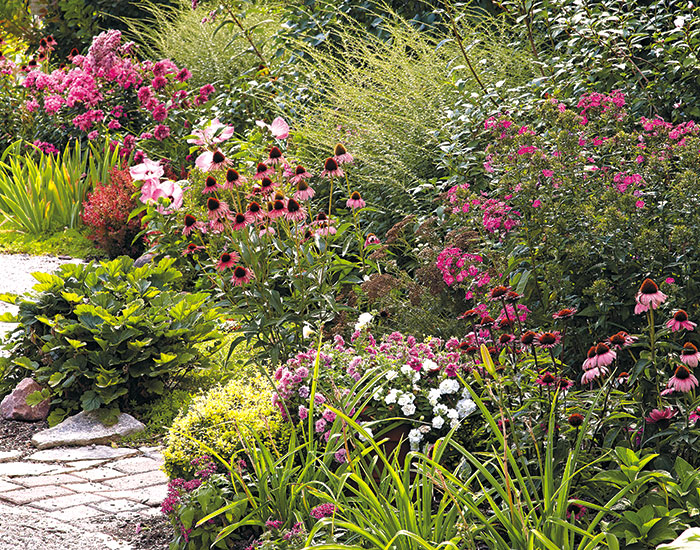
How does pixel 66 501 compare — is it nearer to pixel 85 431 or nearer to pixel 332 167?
pixel 85 431

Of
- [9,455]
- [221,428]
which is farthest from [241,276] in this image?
[9,455]

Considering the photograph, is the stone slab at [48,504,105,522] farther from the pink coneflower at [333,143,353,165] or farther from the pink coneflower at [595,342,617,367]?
the pink coneflower at [595,342,617,367]

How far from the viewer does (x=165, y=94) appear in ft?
24.3

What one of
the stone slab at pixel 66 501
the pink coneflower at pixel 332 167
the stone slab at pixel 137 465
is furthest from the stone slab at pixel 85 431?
the pink coneflower at pixel 332 167

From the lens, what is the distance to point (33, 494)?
10.3 feet

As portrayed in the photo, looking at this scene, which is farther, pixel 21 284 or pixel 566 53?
pixel 21 284

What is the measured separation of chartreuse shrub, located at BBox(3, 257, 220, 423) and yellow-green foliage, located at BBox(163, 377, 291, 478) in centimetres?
103

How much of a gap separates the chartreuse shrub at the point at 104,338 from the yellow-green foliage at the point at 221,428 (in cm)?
A: 103

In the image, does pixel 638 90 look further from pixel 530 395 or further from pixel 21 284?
pixel 21 284

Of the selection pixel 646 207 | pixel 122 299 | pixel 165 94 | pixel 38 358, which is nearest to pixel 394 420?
pixel 646 207

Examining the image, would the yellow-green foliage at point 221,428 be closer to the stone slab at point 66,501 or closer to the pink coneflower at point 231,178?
the stone slab at point 66,501

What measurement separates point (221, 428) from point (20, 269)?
4.31 m

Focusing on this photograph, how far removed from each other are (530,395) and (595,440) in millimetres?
281

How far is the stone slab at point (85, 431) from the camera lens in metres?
3.73
